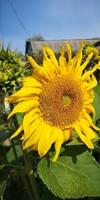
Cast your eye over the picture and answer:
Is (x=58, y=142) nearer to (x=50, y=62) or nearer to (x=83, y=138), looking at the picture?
(x=83, y=138)

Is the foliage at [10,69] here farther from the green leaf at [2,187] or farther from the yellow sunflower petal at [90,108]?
the green leaf at [2,187]

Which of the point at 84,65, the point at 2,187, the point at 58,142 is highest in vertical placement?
the point at 84,65

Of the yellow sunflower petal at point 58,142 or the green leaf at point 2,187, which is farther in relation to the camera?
the green leaf at point 2,187

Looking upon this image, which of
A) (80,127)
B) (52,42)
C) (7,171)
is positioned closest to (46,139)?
(80,127)

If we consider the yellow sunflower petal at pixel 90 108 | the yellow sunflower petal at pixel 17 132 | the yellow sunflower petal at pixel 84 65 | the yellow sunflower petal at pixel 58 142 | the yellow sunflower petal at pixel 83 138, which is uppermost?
the yellow sunflower petal at pixel 84 65

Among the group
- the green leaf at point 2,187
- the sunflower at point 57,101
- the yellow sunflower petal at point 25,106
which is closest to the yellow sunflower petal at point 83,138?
the sunflower at point 57,101

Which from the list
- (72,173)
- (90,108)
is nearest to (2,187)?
(72,173)

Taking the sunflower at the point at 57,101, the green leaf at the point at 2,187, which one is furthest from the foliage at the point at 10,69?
the green leaf at the point at 2,187

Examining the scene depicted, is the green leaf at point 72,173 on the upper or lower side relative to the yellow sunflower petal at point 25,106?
lower
